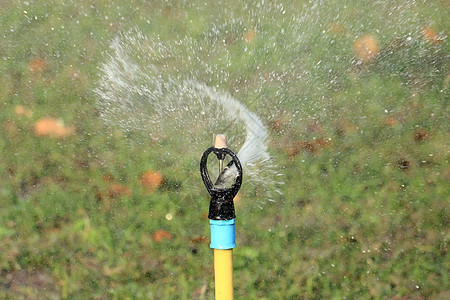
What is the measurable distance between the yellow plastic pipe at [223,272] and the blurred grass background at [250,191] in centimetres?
75

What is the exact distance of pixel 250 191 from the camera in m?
2.46

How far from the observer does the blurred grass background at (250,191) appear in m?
2.40

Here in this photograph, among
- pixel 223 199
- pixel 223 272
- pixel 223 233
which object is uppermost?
pixel 223 199

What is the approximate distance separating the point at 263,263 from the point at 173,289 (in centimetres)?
45

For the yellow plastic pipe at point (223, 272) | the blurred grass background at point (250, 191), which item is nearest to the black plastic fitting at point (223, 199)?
the yellow plastic pipe at point (223, 272)

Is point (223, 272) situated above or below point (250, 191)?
below

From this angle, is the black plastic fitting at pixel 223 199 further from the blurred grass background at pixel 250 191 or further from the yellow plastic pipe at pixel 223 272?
the blurred grass background at pixel 250 191

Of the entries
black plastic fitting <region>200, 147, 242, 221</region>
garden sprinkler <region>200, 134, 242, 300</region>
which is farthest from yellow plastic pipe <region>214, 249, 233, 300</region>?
black plastic fitting <region>200, 147, 242, 221</region>

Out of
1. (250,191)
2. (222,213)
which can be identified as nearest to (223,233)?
(222,213)

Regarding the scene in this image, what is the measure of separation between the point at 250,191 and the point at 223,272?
2.72 feet

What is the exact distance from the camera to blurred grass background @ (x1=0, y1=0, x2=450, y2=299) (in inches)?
94.5

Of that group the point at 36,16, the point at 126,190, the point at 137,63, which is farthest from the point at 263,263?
the point at 36,16

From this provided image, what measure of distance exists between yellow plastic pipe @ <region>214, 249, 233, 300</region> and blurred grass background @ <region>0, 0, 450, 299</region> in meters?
0.75

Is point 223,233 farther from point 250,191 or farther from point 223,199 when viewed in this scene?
point 250,191
